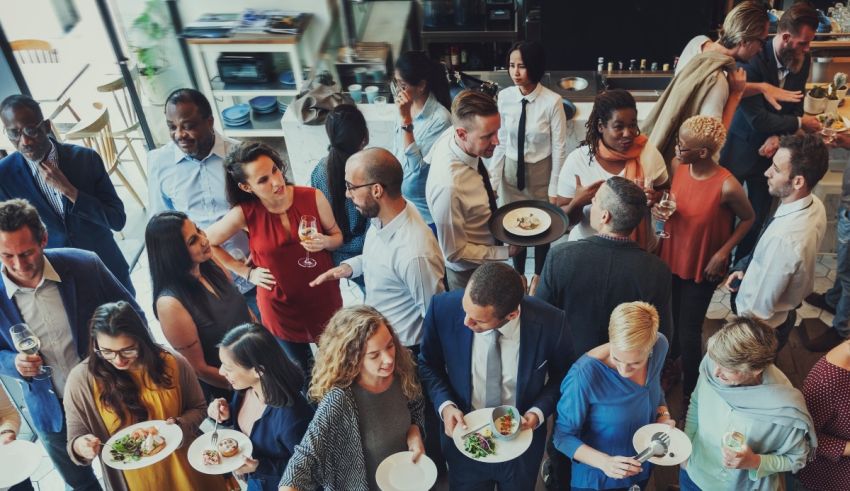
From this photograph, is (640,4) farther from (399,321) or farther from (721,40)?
(399,321)

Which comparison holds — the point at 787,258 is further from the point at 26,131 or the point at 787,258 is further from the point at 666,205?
the point at 26,131

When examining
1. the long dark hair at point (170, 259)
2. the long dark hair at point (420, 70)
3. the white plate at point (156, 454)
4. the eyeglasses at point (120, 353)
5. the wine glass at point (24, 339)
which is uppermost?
the long dark hair at point (420, 70)

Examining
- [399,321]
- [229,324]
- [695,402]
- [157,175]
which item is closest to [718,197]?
[695,402]

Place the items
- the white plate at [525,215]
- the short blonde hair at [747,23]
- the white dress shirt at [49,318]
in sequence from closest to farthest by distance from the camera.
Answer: the white dress shirt at [49,318] < the white plate at [525,215] < the short blonde hair at [747,23]

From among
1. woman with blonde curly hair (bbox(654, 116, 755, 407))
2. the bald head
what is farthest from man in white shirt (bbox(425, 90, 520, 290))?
woman with blonde curly hair (bbox(654, 116, 755, 407))

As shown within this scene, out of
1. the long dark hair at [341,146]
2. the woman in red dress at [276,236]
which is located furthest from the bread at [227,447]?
the long dark hair at [341,146]

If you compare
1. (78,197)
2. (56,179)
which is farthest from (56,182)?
(78,197)

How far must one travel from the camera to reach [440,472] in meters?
3.38

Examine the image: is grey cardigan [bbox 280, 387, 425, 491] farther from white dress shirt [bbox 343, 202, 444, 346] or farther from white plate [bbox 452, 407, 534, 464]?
white dress shirt [bbox 343, 202, 444, 346]

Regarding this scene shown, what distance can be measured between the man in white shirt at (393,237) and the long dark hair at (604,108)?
104cm

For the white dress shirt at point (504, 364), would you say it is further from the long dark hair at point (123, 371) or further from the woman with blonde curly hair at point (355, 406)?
the long dark hair at point (123, 371)

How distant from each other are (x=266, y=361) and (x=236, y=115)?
3.85m

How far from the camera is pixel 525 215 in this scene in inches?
138

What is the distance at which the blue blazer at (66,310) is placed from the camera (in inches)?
109
